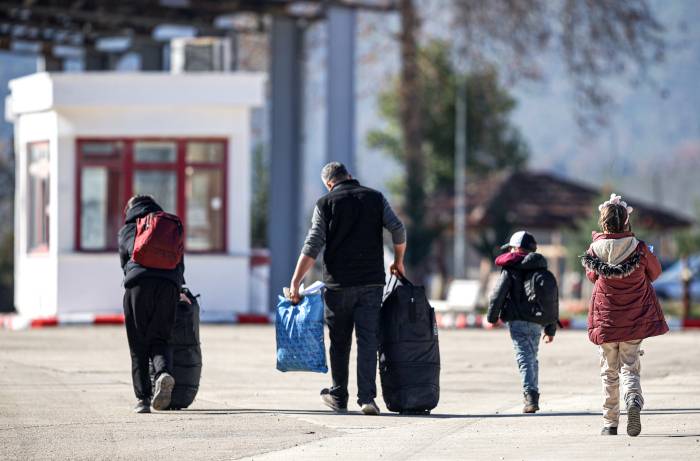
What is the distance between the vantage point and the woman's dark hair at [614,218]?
10.1 m

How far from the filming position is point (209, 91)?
2405cm

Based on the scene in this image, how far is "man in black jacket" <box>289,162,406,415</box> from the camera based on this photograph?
11461 mm

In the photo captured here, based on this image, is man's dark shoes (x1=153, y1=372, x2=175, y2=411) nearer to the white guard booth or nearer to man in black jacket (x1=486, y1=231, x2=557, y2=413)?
man in black jacket (x1=486, y1=231, x2=557, y2=413)

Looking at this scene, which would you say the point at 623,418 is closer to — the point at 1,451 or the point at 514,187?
the point at 1,451

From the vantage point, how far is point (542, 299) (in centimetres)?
1174

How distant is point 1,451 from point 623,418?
14.7 feet

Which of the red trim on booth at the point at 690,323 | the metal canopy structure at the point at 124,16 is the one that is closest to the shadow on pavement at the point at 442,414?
the red trim on booth at the point at 690,323

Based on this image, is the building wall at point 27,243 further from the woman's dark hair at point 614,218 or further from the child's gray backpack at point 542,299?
the woman's dark hair at point 614,218

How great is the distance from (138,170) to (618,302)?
14.9m

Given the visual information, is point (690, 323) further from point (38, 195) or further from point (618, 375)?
point (618, 375)

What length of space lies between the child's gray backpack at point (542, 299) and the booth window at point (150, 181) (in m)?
12.9

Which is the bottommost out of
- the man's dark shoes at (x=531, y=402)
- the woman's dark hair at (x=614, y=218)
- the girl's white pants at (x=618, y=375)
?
the man's dark shoes at (x=531, y=402)

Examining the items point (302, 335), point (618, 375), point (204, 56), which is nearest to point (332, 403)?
point (302, 335)

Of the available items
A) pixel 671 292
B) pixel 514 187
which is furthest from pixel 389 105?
pixel 671 292
